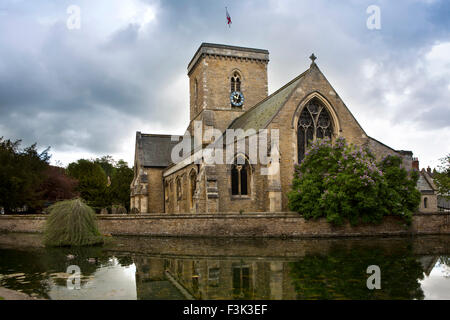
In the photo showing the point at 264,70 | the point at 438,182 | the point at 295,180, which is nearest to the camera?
the point at 295,180

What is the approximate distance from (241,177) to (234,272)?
51.1ft

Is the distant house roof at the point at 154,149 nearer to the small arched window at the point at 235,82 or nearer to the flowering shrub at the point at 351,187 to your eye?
the small arched window at the point at 235,82

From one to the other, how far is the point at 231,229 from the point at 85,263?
9.90 m

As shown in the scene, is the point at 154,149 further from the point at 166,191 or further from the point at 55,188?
the point at 55,188

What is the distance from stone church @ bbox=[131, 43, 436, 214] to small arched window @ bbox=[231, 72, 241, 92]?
0.10 m

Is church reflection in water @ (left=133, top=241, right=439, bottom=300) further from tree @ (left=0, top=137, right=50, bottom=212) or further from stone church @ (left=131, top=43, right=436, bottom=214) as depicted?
tree @ (left=0, top=137, right=50, bottom=212)

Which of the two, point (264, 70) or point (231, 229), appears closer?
point (231, 229)

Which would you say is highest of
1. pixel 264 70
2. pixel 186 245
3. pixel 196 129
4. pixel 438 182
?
pixel 264 70

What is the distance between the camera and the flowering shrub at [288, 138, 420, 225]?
68.8ft

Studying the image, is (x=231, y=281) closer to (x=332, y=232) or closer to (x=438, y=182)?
(x=332, y=232)

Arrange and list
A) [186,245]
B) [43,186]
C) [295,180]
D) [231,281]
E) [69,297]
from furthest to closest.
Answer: [43,186] → [295,180] → [186,245] → [231,281] → [69,297]

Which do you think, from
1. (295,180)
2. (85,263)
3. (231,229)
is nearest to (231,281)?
(85,263)

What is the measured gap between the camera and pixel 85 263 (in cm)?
1367

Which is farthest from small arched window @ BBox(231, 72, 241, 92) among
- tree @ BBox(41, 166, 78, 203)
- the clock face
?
tree @ BBox(41, 166, 78, 203)
